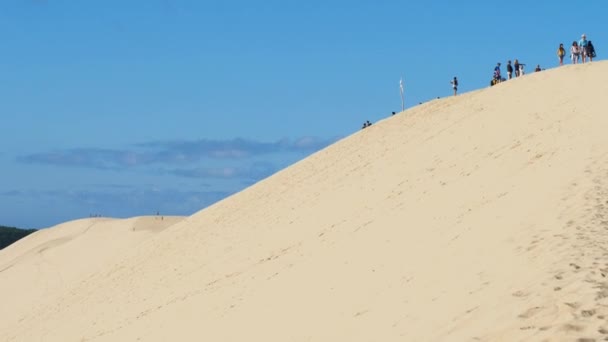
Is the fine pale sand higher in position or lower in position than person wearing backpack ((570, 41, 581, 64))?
lower

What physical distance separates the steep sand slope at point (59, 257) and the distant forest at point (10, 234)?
3699 centimetres

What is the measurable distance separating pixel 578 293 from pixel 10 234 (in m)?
96.1

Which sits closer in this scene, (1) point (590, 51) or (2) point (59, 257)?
(1) point (590, 51)

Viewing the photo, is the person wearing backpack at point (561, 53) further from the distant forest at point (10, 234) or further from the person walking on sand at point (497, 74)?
the distant forest at point (10, 234)

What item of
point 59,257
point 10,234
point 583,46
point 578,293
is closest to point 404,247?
point 578,293

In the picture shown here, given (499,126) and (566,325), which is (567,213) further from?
(499,126)

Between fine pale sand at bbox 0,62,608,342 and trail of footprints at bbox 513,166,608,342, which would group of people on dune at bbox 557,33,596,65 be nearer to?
fine pale sand at bbox 0,62,608,342

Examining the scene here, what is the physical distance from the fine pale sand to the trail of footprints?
1.0 inches

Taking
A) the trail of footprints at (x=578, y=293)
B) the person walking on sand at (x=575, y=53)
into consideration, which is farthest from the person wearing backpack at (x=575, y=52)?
the trail of footprints at (x=578, y=293)

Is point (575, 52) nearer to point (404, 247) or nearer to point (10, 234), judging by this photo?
point (404, 247)

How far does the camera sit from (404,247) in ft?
51.2

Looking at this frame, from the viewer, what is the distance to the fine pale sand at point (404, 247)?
33.3 feet

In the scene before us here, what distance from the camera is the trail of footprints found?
8023mm

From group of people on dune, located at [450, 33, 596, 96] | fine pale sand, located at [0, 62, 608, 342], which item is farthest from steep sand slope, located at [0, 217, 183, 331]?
group of people on dune, located at [450, 33, 596, 96]
